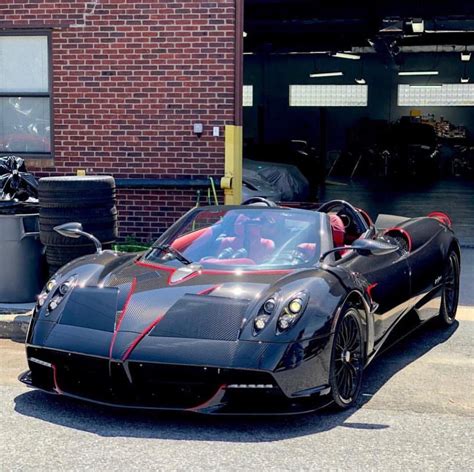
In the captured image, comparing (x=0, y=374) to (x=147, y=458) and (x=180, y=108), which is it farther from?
(x=180, y=108)

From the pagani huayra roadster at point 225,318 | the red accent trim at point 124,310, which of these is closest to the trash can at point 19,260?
the pagani huayra roadster at point 225,318

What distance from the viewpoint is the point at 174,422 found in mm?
4875

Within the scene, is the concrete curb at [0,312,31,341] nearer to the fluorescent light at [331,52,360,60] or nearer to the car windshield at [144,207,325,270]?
the car windshield at [144,207,325,270]

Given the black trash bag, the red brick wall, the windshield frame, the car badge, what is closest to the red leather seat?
the windshield frame

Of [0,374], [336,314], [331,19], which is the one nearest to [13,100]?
[0,374]

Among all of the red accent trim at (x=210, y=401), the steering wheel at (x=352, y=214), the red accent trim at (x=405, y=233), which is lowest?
the red accent trim at (x=210, y=401)

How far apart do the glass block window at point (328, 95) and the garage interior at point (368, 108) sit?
4cm

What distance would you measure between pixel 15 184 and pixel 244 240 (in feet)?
11.4

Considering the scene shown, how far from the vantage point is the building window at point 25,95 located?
10.9 metres

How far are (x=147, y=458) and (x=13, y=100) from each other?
7.71 meters

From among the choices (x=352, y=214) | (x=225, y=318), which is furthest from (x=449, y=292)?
(x=225, y=318)

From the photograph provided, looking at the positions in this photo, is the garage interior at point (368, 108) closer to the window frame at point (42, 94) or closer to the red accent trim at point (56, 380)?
the window frame at point (42, 94)

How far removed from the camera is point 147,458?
14.1 feet

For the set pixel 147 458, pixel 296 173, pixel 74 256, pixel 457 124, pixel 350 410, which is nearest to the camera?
pixel 147 458
